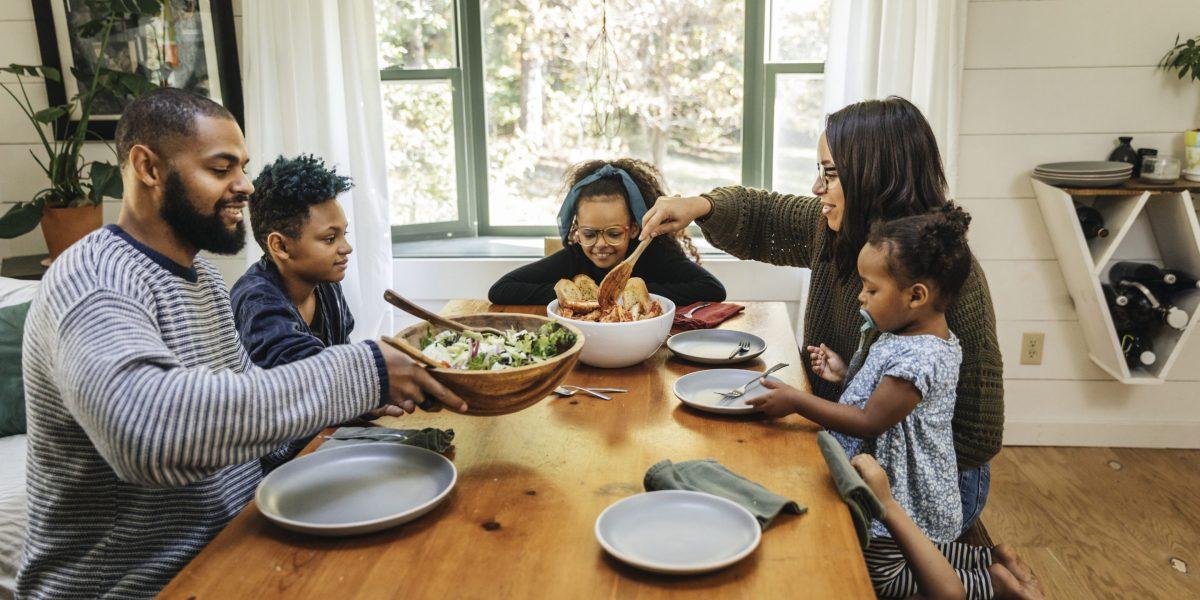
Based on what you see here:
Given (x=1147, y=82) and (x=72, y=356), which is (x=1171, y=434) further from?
(x=72, y=356)

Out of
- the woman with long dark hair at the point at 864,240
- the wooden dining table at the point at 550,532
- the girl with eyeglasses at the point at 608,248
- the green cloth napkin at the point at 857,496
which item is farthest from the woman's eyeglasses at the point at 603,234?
the green cloth napkin at the point at 857,496

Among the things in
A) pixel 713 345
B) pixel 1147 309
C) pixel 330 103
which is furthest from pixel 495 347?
pixel 1147 309

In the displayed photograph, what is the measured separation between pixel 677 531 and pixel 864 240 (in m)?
0.95

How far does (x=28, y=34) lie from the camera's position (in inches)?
126

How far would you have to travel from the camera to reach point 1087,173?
9.40ft

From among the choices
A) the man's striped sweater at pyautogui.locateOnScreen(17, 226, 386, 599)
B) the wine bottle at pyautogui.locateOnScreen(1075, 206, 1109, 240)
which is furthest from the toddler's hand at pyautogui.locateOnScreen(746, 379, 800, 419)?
the wine bottle at pyautogui.locateOnScreen(1075, 206, 1109, 240)

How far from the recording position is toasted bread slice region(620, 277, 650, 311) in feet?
6.35

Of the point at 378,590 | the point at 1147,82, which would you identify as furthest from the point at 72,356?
the point at 1147,82

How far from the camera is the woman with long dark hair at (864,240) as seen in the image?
172 centimetres

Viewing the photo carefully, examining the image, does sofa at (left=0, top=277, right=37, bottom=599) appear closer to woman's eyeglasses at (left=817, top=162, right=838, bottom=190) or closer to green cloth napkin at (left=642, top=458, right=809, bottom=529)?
green cloth napkin at (left=642, top=458, right=809, bottom=529)

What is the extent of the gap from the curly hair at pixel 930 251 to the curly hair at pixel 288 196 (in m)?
1.17

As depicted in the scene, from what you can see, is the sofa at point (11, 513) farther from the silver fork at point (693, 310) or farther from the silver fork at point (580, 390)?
the silver fork at point (693, 310)

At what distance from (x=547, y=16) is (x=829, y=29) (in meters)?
1.06

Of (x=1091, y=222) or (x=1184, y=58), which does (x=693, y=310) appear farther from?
(x=1184, y=58)
